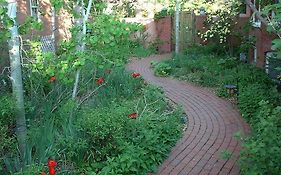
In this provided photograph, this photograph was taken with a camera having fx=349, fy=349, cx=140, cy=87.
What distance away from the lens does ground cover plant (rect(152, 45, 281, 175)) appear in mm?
3580

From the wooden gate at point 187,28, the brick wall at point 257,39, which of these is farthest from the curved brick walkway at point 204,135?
the wooden gate at point 187,28

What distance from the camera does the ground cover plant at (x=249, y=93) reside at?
358cm

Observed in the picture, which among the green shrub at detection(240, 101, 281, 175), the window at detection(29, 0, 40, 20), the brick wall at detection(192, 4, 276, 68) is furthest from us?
the window at detection(29, 0, 40, 20)

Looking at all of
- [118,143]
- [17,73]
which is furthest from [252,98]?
[17,73]

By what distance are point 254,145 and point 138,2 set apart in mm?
17503

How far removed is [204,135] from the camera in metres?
5.78

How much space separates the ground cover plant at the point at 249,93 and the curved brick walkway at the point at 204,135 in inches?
12.8

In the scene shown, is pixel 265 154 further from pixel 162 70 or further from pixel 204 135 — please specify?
pixel 162 70

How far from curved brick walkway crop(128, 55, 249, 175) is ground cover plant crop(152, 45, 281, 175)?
1.07ft

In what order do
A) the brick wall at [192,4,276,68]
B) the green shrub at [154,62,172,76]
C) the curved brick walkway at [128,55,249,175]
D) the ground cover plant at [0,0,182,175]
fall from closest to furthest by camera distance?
the ground cover plant at [0,0,182,175], the curved brick walkway at [128,55,249,175], the brick wall at [192,4,276,68], the green shrub at [154,62,172,76]

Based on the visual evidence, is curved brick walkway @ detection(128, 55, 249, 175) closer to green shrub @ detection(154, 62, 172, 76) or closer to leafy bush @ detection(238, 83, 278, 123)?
leafy bush @ detection(238, 83, 278, 123)

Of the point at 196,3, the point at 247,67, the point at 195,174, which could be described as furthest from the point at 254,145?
the point at 196,3

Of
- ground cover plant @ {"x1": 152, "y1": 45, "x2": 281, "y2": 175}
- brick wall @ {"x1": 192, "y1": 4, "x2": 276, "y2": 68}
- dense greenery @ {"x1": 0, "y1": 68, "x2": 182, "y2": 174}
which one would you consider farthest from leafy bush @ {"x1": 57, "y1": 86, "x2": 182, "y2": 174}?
brick wall @ {"x1": 192, "y1": 4, "x2": 276, "y2": 68}

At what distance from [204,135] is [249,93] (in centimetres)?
174
